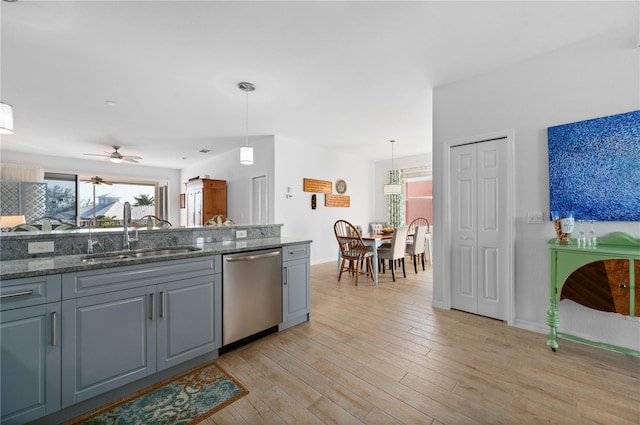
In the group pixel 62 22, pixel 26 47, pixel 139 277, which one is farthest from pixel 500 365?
pixel 26 47

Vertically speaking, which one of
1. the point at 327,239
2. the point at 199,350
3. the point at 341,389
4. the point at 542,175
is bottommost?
the point at 341,389

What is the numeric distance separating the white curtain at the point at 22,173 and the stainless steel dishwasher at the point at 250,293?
24.0 ft

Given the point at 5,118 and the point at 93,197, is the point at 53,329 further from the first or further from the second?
the point at 93,197

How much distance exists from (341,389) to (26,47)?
3.91m

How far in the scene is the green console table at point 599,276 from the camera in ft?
6.20

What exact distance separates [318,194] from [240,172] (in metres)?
1.96

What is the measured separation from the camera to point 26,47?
2426 millimetres

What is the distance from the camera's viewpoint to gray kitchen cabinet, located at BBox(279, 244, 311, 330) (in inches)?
103

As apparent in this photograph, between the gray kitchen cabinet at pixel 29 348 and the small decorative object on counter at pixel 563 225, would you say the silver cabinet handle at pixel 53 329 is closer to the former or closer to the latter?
the gray kitchen cabinet at pixel 29 348

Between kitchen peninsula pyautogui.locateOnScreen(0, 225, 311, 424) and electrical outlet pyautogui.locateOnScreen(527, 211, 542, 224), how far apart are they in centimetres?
262

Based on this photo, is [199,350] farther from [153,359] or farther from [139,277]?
[139,277]

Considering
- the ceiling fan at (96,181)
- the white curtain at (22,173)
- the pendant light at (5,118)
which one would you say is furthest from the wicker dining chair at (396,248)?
the white curtain at (22,173)

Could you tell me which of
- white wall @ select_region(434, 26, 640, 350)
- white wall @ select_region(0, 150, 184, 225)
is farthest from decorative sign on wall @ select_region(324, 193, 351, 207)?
white wall @ select_region(0, 150, 184, 225)

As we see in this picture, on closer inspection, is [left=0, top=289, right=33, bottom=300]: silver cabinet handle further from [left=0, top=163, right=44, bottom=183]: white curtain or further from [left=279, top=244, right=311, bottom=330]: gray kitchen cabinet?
[left=0, top=163, right=44, bottom=183]: white curtain
